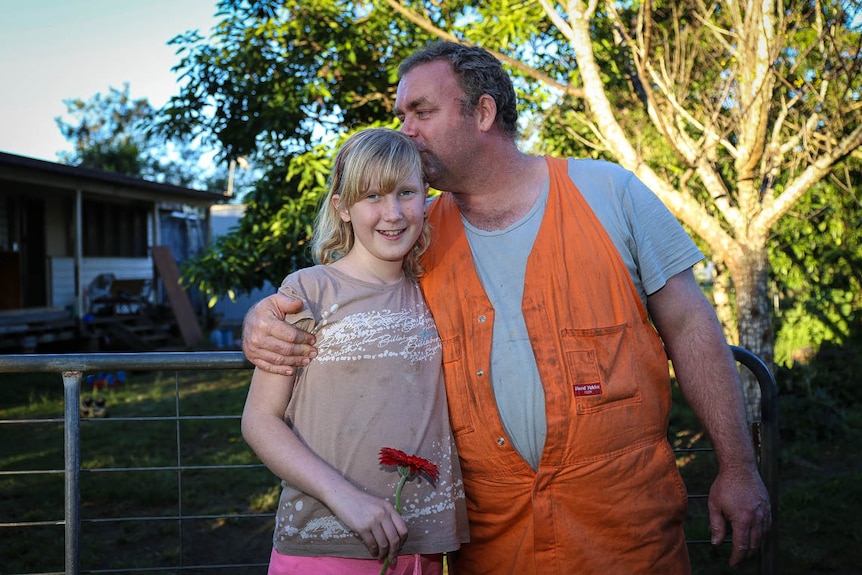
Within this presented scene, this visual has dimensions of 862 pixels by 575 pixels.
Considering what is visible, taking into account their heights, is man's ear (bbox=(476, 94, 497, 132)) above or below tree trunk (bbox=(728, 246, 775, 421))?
above

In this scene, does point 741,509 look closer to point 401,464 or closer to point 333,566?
point 401,464

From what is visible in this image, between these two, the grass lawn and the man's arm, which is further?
the grass lawn

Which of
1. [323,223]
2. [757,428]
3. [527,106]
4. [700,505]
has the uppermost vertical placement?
[527,106]

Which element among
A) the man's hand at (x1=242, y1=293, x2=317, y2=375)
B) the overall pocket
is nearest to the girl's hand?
the man's hand at (x1=242, y1=293, x2=317, y2=375)

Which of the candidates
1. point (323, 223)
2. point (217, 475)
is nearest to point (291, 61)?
point (217, 475)

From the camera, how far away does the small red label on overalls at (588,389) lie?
2.06 meters

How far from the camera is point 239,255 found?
24.3ft

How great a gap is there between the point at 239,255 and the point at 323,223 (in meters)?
5.45

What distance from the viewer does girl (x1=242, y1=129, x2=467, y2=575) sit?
1.88 meters

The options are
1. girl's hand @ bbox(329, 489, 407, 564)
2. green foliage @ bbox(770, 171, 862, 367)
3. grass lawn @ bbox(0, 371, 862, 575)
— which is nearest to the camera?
girl's hand @ bbox(329, 489, 407, 564)

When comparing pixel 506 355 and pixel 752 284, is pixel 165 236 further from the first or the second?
pixel 506 355

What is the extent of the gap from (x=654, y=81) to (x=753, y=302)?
2557 mm

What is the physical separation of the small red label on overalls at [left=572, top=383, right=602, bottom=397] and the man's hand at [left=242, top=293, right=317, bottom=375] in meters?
0.69

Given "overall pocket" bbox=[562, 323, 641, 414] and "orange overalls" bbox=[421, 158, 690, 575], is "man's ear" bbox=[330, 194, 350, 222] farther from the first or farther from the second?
"overall pocket" bbox=[562, 323, 641, 414]
